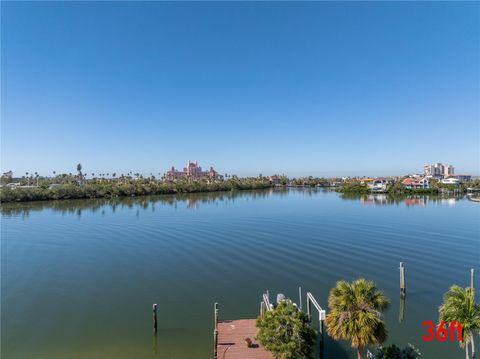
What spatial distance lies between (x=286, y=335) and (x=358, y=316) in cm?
284

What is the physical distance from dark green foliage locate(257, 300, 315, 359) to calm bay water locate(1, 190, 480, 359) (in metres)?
3.98

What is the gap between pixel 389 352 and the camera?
1157cm

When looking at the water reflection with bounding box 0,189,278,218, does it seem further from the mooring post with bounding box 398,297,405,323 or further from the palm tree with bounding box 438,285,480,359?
the palm tree with bounding box 438,285,480,359

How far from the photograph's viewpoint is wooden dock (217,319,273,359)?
45.4ft

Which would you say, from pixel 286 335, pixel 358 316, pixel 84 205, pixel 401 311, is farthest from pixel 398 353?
pixel 84 205

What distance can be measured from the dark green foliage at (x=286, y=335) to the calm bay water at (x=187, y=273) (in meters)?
3.98

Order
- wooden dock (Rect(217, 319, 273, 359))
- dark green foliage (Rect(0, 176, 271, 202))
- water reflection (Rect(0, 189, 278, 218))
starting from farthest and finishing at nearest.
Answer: dark green foliage (Rect(0, 176, 271, 202)) < water reflection (Rect(0, 189, 278, 218)) < wooden dock (Rect(217, 319, 273, 359))

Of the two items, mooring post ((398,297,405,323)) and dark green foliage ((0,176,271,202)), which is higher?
Result: dark green foliage ((0,176,271,202))

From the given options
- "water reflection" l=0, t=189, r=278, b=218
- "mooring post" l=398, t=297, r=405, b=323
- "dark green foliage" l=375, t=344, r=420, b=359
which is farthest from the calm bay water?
"water reflection" l=0, t=189, r=278, b=218

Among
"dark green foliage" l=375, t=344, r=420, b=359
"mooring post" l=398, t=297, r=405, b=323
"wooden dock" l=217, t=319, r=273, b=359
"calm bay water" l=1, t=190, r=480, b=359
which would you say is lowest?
"mooring post" l=398, t=297, r=405, b=323

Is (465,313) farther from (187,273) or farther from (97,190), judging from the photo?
(97,190)

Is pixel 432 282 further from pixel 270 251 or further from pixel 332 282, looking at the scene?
pixel 270 251

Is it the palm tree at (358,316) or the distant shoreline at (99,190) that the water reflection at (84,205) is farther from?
the palm tree at (358,316)

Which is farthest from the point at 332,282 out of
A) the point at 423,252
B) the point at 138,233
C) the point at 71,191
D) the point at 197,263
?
the point at 71,191
